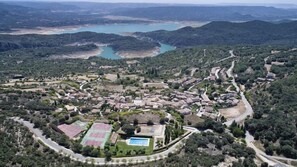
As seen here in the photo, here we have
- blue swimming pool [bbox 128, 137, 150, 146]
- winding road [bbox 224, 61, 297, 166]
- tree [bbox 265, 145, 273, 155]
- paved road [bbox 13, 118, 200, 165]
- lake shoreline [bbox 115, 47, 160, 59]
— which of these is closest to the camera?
paved road [bbox 13, 118, 200, 165]

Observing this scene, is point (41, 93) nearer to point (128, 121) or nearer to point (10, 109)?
point (10, 109)

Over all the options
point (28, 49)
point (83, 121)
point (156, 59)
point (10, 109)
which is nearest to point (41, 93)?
point (10, 109)

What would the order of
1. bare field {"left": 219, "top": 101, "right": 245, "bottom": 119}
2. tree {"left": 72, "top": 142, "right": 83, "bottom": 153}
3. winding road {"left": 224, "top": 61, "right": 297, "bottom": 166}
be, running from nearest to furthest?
1. tree {"left": 72, "top": 142, "right": 83, "bottom": 153}
2. winding road {"left": 224, "top": 61, "right": 297, "bottom": 166}
3. bare field {"left": 219, "top": 101, "right": 245, "bottom": 119}

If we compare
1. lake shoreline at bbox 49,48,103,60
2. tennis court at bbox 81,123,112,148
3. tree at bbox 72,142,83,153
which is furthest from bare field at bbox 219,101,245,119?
lake shoreline at bbox 49,48,103,60

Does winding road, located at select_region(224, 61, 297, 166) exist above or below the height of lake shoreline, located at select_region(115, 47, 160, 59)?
above

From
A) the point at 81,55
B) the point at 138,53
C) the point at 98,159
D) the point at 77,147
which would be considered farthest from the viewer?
the point at 138,53

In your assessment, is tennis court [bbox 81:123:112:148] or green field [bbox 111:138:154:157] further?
tennis court [bbox 81:123:112:148]

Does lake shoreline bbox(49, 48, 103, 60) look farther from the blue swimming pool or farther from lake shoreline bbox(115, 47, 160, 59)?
the blue swimming pool

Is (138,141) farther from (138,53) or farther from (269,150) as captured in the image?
(138,53)

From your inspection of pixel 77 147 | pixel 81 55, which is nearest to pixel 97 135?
pixel 77 147
